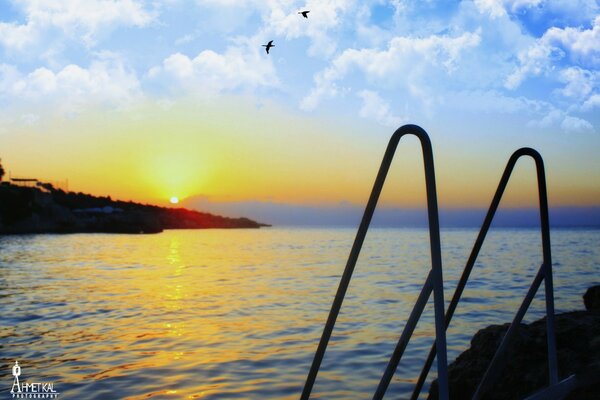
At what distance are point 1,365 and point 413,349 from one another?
8.41 meters

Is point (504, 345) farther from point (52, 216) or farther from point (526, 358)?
point (52, 216)

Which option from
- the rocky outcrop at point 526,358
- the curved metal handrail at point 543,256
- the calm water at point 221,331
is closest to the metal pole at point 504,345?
the curved metal handrail at point 543,256

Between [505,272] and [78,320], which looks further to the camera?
[505,272]

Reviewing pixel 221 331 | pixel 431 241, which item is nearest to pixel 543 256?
pixel 431 241

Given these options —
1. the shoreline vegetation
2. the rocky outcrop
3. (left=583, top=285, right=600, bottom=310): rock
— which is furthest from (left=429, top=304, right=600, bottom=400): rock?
the shoreline vegetation

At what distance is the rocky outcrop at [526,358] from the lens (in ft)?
18.2

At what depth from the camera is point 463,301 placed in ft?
62.0

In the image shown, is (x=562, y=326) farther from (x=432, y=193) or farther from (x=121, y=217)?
(x=121, y=217)

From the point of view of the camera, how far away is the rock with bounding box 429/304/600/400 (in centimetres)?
554

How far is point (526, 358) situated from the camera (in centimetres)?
593

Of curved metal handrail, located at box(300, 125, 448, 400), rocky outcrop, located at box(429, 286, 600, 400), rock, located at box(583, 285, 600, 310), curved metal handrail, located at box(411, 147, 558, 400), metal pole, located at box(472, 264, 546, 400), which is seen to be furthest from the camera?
rock, located at box(583, 285, 600, 310)

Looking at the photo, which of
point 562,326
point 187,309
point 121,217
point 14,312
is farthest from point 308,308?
point 121,217

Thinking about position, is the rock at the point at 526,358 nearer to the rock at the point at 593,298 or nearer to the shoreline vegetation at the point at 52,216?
the rock at the point at 593,298

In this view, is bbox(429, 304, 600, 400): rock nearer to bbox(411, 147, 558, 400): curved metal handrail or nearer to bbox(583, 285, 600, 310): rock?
bbox(411, 147, 558, 400): curved metal handrail
